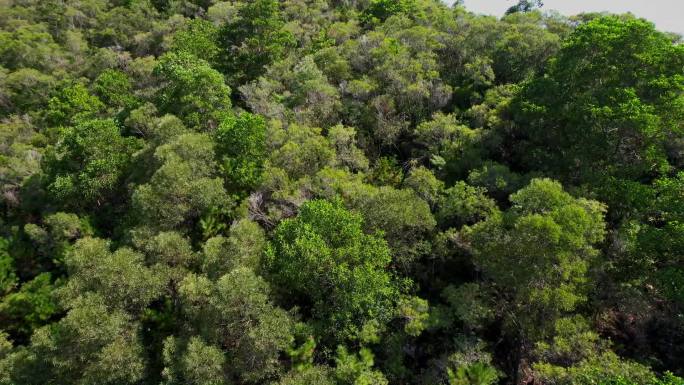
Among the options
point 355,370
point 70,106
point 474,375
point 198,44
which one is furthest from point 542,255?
point 70,106

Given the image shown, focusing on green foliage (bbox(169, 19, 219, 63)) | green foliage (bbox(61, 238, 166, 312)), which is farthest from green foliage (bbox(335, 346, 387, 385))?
green foliage (bbox(169, 19, 219, 63))

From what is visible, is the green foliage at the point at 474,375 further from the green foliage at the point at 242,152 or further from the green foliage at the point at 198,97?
the green foliage at the point at 198,97

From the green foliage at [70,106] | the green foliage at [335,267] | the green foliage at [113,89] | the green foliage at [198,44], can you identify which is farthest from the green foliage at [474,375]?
the green foliage at [70,106]

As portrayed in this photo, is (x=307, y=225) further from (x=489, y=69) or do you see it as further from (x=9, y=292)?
(x=9, y=292)

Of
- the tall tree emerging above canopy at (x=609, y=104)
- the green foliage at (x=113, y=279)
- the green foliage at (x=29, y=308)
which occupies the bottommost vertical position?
the green foliage at (x=29, y=308)

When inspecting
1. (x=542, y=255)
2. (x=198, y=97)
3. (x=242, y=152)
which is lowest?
(x=242, y=152)

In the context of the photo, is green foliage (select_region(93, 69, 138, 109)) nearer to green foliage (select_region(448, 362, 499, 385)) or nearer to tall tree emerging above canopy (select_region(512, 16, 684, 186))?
tall tree emerging above canopy (select_region(512, 16, 684, 186))

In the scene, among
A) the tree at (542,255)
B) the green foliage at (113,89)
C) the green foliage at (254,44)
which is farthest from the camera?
the green foliage at (113,89)

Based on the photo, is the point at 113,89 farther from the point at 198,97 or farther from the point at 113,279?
the point at 113,279

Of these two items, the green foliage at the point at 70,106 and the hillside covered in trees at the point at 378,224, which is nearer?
the hillside covered in trees at the point at 378,224
